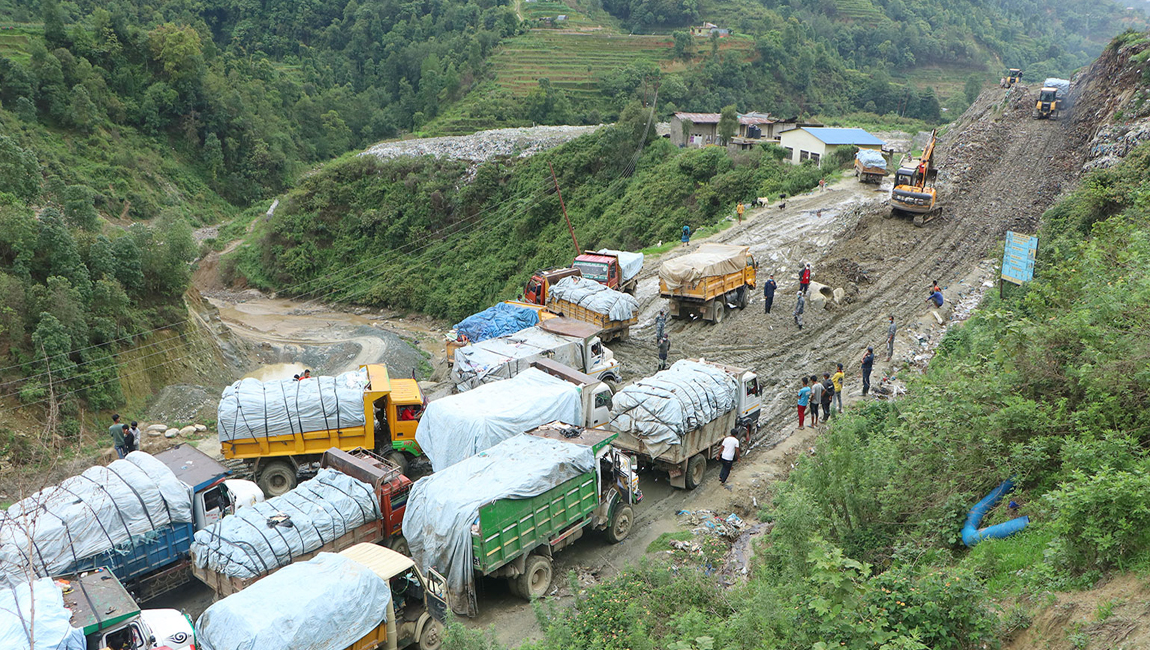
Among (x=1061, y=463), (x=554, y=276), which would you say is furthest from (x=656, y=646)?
(x=554, y=276)

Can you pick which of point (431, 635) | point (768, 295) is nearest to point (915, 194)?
point (768, 295)

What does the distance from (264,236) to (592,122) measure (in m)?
31.6

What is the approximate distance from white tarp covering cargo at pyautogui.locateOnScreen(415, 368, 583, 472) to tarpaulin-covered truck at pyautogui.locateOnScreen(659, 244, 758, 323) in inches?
350

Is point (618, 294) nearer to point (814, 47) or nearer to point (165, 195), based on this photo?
point (165, 195)

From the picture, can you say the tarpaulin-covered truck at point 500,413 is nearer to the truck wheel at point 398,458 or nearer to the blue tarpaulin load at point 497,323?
the truck wheel at point 398,458

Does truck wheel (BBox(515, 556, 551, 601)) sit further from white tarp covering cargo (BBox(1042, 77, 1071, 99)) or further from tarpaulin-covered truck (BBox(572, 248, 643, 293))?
white tarp covering cargo (BBox(1042, 77, 1071, 99))

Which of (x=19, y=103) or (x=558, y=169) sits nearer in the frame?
(x=19, y=103)

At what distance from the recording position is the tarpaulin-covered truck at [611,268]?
26.0 metres

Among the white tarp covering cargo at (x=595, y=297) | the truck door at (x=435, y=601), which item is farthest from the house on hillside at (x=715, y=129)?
the truck door at (x=435, y=601)

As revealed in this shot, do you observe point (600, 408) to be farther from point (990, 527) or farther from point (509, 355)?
point (990, 527)

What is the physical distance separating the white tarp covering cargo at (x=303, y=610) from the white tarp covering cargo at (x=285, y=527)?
4.65ft

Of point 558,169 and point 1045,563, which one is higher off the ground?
point 1045,563

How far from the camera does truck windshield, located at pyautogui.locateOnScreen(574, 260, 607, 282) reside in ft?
85.1

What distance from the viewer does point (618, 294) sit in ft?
77.4
